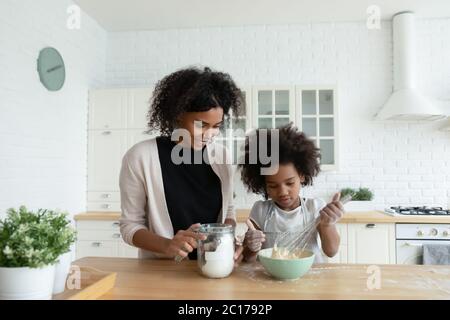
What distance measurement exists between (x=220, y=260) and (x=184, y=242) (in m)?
0.12

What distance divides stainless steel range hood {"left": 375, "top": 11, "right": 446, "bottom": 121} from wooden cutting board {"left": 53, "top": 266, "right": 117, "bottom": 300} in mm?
2966

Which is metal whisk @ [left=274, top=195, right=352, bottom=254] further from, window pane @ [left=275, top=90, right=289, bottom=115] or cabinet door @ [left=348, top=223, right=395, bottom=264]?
window pane @ [left=275, top=90, right=289, bottom=115]

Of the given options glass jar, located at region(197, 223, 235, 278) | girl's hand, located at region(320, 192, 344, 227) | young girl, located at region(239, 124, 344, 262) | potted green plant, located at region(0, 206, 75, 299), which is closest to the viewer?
potted green plant, located at region(0, 206, 75, 299)

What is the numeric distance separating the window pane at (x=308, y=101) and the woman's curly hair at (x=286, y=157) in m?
1.77

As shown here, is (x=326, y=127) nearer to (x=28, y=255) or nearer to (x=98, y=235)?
(x=98, y=235)

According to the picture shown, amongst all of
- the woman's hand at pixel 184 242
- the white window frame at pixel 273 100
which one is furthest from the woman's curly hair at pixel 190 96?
the white window frame at pixel 273 100

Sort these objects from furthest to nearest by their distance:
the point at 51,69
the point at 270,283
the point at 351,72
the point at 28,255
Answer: the point at 351,72 → the point at 51,69 → the point at 270,283 → the point at 28,255

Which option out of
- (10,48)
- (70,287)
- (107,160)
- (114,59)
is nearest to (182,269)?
(70,287)

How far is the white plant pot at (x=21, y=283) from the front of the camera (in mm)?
751

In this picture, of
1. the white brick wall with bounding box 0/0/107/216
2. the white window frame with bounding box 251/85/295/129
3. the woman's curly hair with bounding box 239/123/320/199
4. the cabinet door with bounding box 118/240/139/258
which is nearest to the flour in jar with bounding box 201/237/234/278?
the woman's curly hair with bounding box 239/123/320/199

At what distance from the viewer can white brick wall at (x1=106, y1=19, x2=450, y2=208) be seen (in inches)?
136

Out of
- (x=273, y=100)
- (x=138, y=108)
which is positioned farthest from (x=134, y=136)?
(x=273, y=100)

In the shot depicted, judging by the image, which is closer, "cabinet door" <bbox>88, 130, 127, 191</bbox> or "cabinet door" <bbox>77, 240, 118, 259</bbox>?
"cabinet door" <bbox>77, 240, 118, 259</bbox>

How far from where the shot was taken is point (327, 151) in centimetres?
326
